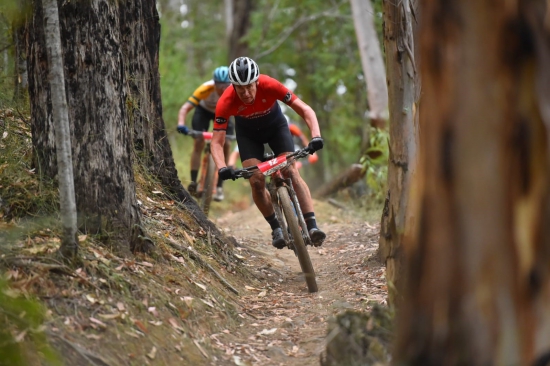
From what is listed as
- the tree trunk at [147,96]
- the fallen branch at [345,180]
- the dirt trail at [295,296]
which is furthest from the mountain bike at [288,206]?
the fallen branch at [345,180]

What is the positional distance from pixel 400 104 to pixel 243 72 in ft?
5.50

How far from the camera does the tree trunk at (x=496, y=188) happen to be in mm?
2822

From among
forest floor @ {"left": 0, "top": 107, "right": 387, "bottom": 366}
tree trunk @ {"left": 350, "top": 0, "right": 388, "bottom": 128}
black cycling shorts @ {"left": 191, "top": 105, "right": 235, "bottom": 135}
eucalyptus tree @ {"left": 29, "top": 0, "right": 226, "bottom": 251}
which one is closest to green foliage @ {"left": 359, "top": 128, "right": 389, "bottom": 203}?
tree trunk @ {"left": 350, "top": 0, "right": 388, "bottom": 128}

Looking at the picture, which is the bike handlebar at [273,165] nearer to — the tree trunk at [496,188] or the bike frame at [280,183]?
the bike frame at [280,183]

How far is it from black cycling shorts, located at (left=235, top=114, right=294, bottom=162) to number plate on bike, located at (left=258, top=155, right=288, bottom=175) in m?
0.67

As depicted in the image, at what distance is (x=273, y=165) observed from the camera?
22.5ft

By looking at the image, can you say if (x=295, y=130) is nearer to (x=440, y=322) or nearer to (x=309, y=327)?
(x=309, y=327)

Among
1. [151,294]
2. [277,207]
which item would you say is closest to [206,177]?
[277,207]

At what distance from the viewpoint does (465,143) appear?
112 inches

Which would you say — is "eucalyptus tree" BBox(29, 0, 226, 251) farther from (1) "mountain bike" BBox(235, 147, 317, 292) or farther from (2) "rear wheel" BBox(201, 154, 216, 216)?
(2) "rear wheel" BBox(201, 154, 216, 216)

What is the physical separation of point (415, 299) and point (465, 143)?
0.75 meters

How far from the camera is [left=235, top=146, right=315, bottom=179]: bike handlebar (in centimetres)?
679

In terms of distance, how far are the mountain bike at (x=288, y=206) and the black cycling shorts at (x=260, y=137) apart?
0.47 meters

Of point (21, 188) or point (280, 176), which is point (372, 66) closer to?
point (280, 176)
